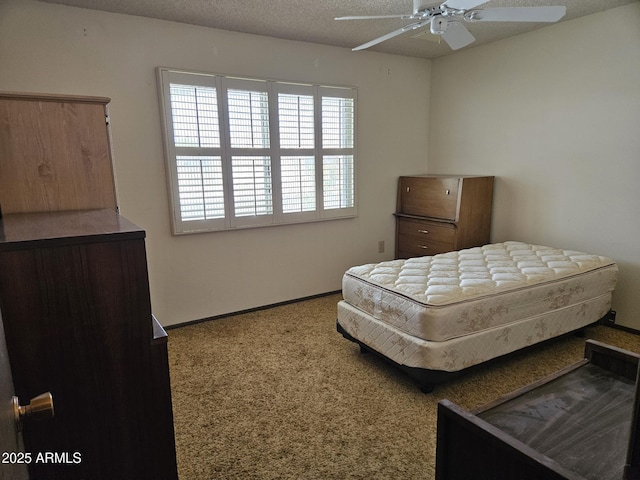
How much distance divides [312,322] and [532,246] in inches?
80.7

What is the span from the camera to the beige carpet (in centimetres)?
180

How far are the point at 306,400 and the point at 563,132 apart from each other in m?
3.08

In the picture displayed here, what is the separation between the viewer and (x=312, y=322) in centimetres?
342

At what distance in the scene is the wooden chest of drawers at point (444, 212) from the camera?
3719mm

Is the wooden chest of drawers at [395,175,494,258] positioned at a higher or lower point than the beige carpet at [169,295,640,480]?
higher

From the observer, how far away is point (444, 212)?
384cm

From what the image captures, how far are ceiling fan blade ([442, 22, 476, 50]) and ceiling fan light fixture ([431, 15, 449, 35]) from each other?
35mm

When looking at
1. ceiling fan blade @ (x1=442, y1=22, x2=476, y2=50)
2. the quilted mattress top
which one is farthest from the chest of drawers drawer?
ceiling fan blade @ (x1=442, y1=22, x2=476, y2=50)

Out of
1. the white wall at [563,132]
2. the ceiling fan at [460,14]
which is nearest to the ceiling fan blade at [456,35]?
the ceiling fan at [460,14]

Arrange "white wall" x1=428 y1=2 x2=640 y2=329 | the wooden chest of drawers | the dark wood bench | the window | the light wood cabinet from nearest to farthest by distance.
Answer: the dark wood bench, the light wood cabinet, "white wall" x1=428 y1=2 x2=640 y2=329, the window, the wooden chest of drawers

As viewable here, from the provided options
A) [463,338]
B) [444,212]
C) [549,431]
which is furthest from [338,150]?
[549,431]

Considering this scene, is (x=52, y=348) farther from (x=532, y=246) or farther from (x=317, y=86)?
(x=532, y=246)

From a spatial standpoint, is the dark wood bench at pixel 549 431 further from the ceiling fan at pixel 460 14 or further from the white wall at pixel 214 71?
the white wall at pixel 214 71

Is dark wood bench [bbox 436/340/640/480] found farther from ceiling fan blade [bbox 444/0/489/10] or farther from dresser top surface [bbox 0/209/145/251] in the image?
ceiling fan blade [bbox 444/0/489/10]
